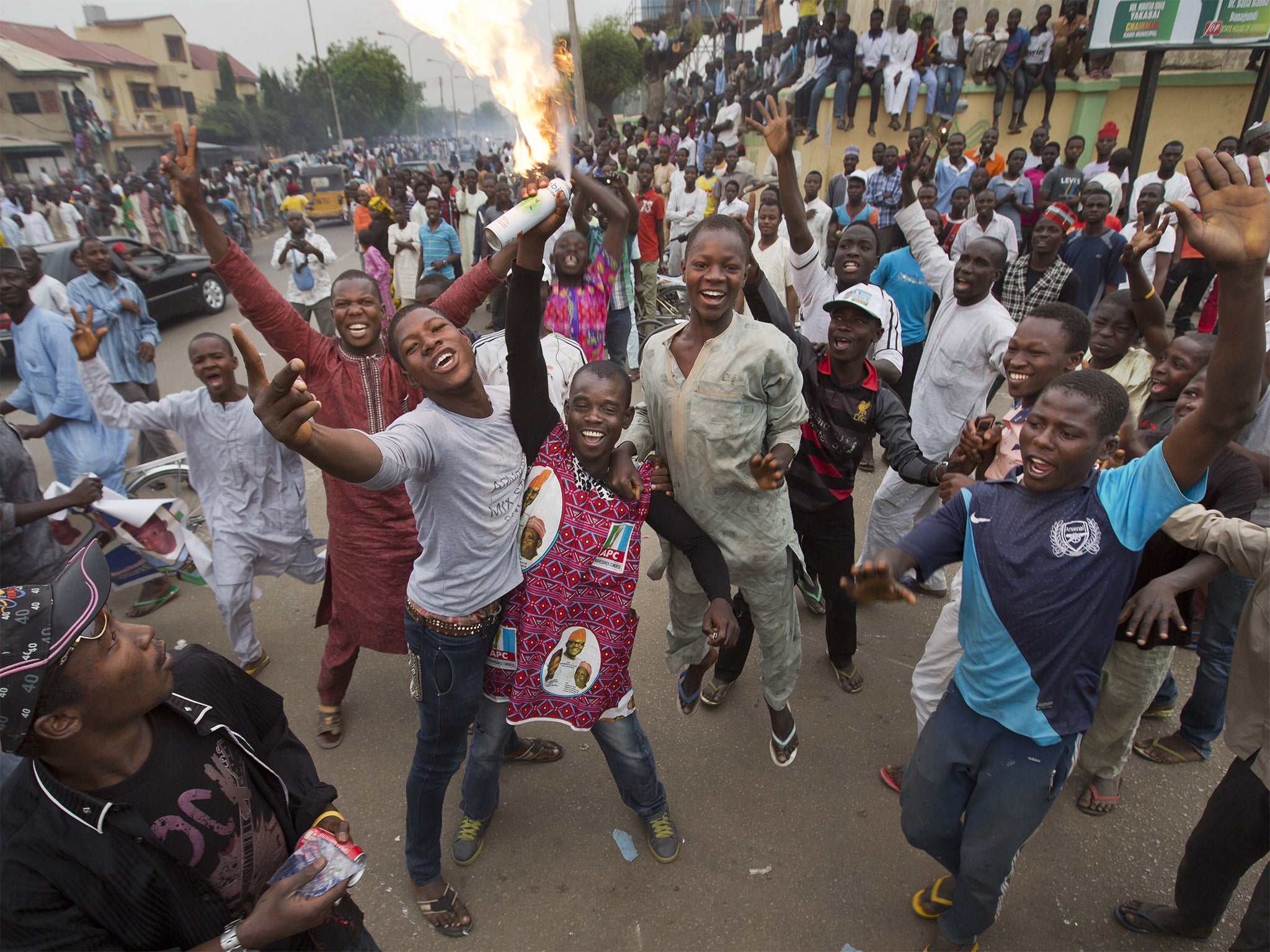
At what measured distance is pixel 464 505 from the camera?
217 centimetres

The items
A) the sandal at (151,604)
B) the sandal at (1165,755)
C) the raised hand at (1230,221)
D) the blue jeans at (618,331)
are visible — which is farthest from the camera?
the blue jeans at (618,331)

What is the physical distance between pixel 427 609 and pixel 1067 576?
6.29ft

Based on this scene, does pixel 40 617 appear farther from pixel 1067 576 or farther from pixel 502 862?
pixel 1067 576

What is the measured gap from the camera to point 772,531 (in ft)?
9.07

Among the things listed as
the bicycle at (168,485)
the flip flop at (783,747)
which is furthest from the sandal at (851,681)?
the bicycle at (168,485)

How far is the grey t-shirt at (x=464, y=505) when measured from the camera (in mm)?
2113

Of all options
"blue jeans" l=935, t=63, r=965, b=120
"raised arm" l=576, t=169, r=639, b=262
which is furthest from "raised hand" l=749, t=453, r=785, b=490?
"blue jeans" l=935, t=63, r=965, b=120

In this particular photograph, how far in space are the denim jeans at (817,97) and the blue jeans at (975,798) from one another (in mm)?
15240

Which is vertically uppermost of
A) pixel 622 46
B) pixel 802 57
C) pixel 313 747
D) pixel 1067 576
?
pixel 622 46

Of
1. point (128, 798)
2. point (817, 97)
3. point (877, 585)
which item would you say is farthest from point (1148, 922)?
point (817, 97)

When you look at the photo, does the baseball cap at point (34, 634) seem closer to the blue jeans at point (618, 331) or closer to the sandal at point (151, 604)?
the sandal at point (151, 604)

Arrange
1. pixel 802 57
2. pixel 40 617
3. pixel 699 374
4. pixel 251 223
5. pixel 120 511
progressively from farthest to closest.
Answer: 1. pixel 251 223
2. pixel 802 57
3. pixel 120 511
4. pixel 699 374
5. pixel 40 617

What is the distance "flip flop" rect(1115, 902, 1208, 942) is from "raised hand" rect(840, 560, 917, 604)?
1.49 m

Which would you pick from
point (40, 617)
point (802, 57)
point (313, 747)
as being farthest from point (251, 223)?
point (40, 617)
